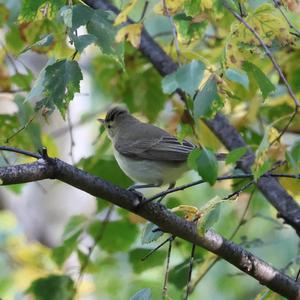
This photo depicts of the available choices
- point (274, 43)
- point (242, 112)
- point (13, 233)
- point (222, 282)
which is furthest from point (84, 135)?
point (274, 43)

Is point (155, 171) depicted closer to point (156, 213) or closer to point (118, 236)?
point (118, 236)

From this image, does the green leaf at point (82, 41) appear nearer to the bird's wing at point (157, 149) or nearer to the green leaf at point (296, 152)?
the green leaf at point (296, 152)

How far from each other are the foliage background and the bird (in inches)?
2.7

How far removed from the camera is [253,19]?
1.79 metres

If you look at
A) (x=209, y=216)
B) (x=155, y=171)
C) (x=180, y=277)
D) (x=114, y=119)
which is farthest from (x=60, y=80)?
(x=114, y=119)

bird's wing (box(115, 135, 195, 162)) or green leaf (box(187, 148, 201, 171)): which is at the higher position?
bird's wing (box(115, 135, 195, 162))

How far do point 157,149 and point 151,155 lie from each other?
34 mm

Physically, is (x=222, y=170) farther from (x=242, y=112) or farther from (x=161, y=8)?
(x=161, y=8)

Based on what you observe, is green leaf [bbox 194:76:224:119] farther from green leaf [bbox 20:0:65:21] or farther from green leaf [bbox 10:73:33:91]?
green leaf [bbox 10:73:33:91]

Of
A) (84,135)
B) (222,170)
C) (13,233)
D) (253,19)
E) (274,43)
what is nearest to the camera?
(253,19)

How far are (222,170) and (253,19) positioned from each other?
6.07 feet

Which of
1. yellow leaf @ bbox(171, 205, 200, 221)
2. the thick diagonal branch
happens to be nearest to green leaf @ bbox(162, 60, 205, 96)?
yellow leaf @ bbox(171, 205, 200, 221)

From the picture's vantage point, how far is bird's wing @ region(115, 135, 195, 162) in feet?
9.39

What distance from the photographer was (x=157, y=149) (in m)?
2.99
